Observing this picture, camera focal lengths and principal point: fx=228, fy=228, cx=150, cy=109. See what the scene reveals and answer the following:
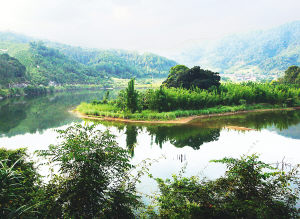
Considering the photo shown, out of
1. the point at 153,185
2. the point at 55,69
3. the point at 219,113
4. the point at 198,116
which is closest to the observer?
the point at 153,185

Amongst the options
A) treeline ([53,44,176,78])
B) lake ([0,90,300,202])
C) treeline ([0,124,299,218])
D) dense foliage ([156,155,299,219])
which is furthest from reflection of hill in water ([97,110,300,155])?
treeline ([53,44,176,78])

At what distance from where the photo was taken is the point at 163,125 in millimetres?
21078

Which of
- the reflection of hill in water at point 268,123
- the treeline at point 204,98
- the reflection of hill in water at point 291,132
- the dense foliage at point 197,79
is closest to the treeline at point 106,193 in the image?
the reflection of hill in water at point 291,132

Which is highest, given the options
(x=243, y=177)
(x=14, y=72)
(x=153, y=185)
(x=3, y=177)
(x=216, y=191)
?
(x=14, y=72)

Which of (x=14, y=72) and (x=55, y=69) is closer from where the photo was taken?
(x=14, y=72)

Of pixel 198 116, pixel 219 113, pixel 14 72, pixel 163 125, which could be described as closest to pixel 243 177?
pixel 163 125

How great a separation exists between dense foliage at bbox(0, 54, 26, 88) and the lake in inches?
1630

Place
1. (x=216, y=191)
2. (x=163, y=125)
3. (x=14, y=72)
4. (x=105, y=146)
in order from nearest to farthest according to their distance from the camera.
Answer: (x=105, y=146), (x=216, y=191), (x=163, y=125), (x=14, y=72)

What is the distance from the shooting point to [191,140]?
15.9m

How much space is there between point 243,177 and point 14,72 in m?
72.1

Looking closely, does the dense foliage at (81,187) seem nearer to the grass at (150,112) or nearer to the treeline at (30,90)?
the grass at (150,112)

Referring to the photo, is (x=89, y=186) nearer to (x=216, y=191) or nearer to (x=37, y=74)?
(x=216, y=191)

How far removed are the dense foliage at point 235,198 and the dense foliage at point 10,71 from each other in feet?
207

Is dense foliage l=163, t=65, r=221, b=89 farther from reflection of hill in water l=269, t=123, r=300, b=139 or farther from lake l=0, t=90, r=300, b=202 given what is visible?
reflection of hill in water l=269, t=123, r=300, b=139
